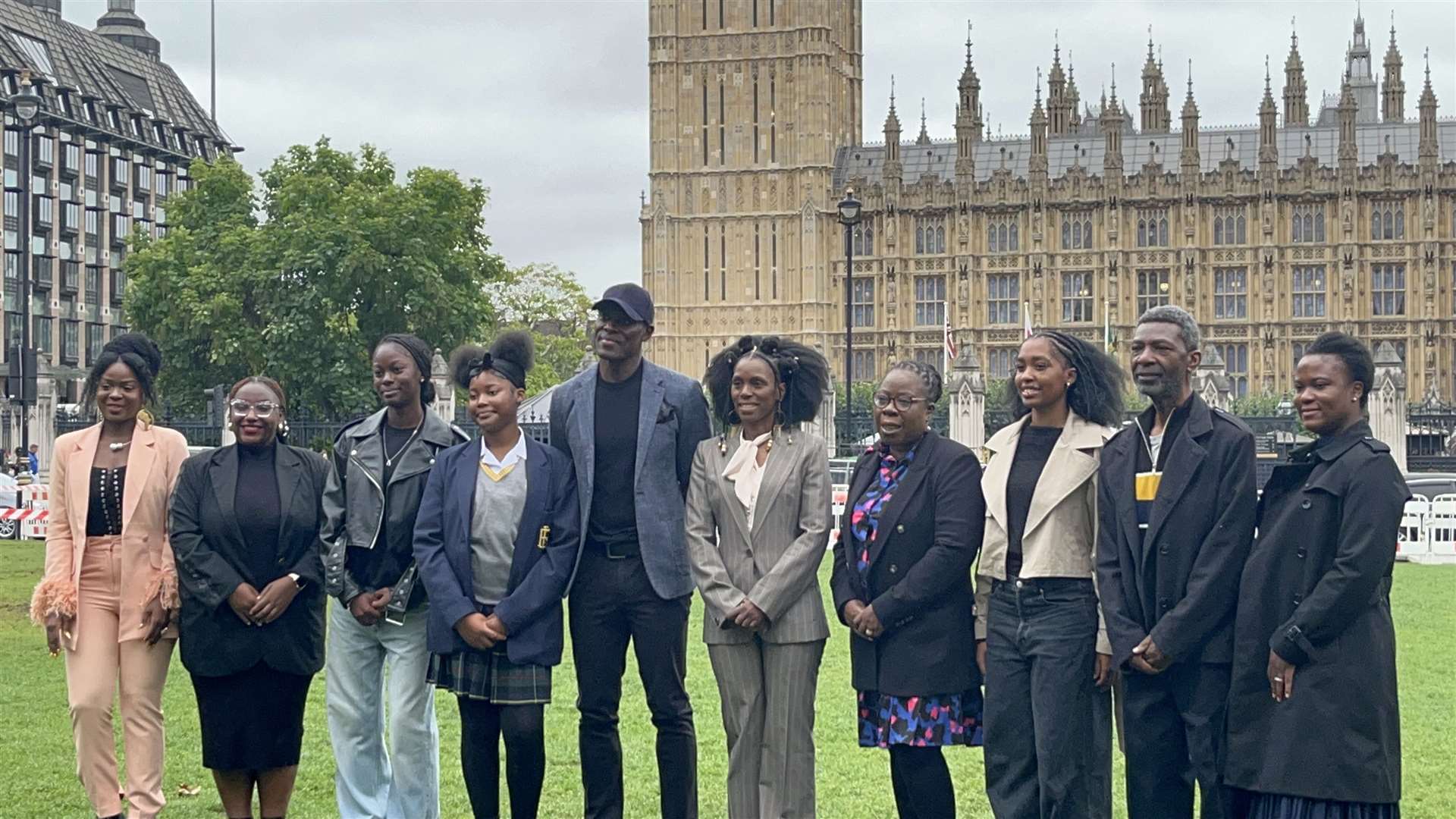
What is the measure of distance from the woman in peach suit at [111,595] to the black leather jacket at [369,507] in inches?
22.1

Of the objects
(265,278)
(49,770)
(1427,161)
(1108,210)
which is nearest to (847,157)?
(1108,210)

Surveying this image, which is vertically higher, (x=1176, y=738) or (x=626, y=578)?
(x=626, y=578)

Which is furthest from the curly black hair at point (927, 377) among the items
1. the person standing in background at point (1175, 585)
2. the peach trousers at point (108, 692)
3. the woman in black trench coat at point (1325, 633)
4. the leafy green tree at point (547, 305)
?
the leafy green tree at point (547, 305)

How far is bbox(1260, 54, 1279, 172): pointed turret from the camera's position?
179 ft

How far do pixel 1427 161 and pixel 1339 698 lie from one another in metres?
53.9

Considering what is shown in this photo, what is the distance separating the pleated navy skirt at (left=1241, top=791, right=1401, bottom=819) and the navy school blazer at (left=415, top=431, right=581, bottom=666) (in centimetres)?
217

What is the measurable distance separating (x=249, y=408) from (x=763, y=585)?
70.0 inches

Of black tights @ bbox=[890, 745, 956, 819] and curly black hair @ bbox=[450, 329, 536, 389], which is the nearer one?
black tights @ bbox=[890, 745, 956, 819]

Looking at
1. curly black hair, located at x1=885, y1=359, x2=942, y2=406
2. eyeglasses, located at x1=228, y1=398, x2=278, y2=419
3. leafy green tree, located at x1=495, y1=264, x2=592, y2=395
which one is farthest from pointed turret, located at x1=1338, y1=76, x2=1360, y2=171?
eyeglasses, located at x1=228, y1=398, x2=278, y2=419

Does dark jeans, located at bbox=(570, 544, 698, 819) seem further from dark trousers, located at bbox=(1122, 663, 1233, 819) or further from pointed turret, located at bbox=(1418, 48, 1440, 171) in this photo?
pointed turret, located at bbox=(1418, 48, 1440, 171)

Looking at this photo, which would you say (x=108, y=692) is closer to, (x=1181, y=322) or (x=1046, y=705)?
(x=1046, y=705)

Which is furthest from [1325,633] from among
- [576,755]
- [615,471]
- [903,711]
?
[576,755]

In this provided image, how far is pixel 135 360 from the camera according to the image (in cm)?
596

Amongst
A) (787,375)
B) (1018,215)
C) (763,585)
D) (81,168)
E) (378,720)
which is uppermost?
(81,168)
